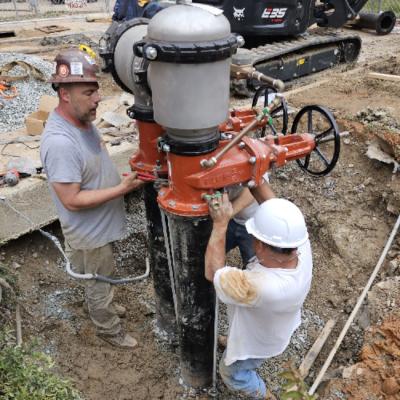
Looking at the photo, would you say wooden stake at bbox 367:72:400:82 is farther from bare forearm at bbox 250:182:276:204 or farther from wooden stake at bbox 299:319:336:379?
bare forearm at bbox 250:182:276:204

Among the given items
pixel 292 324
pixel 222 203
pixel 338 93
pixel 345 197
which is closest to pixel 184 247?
pixel 222 203

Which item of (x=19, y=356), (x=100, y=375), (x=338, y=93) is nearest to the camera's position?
(x=19, y=356)

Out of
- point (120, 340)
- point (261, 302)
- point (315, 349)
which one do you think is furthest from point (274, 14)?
point (261, 302)

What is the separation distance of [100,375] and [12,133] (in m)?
3.77

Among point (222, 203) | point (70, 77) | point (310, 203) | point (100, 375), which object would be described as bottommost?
point (100, 375)

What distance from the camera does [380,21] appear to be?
38.8 feet

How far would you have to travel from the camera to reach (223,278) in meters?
2.51

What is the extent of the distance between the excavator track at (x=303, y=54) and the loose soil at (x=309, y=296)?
2.08 m

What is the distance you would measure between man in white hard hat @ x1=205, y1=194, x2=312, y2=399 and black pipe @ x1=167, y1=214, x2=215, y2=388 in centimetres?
17

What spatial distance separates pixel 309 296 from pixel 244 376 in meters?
1.73

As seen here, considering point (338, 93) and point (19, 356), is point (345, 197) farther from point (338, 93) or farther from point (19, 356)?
point (19, 356)

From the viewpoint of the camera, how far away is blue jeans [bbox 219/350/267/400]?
3.06m

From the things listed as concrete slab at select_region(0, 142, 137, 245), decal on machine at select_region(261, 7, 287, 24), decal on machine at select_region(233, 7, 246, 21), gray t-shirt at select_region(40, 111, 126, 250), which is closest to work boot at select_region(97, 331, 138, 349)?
gray t-shirt at select_region(40, 111, 126, 250)

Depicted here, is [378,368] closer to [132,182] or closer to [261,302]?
[261,302]
